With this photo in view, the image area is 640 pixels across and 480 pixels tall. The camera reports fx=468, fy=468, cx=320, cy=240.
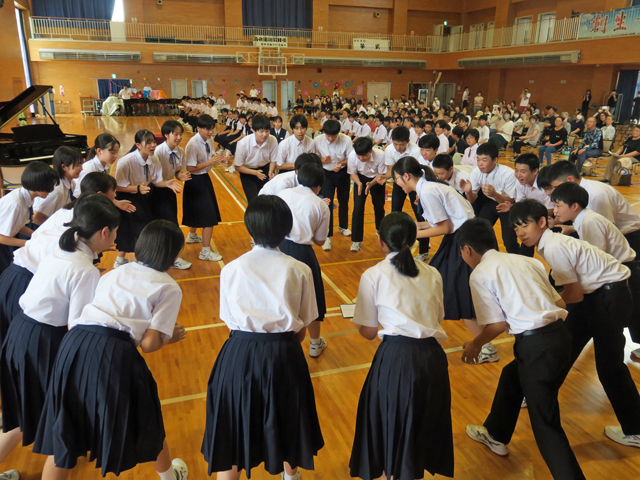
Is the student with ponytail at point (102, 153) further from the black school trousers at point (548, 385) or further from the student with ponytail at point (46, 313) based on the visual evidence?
the black school trousers at point (548, 385)

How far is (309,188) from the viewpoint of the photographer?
3.62 meters

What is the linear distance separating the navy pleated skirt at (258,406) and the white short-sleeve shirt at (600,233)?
2014 millimetres

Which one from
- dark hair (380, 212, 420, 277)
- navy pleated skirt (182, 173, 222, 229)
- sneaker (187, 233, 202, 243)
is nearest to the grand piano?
sneaker (187, 233, 202, 243)

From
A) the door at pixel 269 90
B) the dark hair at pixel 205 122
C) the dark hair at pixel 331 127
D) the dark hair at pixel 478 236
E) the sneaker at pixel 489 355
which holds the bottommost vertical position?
the sneaker at pixel 489 355

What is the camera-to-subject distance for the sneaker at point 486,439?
2820mm

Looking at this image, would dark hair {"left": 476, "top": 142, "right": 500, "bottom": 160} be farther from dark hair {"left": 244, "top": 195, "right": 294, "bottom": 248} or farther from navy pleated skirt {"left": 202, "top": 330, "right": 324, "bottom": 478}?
navy pleated skirt {"left": 202, "top": 330, "right": 324, "bottom": 478}

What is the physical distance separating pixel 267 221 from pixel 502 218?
146 inches

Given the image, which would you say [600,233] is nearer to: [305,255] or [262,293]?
[305,255]

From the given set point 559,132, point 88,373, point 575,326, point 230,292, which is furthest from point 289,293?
point 559,132

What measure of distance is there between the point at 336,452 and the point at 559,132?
13.1m

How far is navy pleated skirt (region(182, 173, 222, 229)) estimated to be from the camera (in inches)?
228

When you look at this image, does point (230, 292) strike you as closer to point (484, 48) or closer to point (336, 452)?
point (336, 452)

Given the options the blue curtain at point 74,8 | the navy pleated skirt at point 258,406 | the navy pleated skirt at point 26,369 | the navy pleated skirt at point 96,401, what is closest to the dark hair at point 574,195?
the navy pleated skirt at point 258,406

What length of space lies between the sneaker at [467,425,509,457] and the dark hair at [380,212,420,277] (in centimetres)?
139
